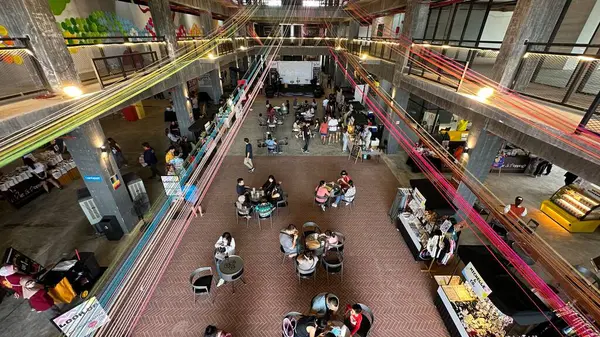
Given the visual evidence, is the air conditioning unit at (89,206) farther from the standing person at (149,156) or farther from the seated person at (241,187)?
the seated person at (241,187)

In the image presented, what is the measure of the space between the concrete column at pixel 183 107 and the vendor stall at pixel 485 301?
1293cm

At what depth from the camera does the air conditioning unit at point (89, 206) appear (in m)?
7.42

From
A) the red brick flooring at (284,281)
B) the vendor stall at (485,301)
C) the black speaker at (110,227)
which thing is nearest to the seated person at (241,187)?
the red brick flooring at (284,281)

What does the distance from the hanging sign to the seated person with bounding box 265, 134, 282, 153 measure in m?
9.31

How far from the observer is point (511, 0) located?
7.81 meters

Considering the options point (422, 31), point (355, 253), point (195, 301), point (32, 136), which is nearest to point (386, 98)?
point (422, 31)

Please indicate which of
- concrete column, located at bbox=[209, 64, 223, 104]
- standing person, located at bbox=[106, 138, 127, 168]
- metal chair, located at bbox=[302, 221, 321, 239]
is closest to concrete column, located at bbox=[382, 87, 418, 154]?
metal chair, located at bbox=[302, 221, 321, 239]

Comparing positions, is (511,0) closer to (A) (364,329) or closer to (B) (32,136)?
(A) (364,329)

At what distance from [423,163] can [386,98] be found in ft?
12.0

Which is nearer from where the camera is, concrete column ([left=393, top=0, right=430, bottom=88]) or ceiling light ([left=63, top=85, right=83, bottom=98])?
ceiling light ([left=63, top=85, right=83, bottom=98])

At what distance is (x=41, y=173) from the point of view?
9656 millimetres

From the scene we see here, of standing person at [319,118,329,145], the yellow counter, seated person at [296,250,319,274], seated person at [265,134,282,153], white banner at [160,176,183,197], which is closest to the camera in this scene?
seated person at [296,250,319,274]

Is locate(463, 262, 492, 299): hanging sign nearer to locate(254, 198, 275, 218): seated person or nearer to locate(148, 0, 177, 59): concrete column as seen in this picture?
locate(254, 198, 275, 218): seated person

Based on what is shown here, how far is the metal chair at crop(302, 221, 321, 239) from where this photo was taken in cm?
714
